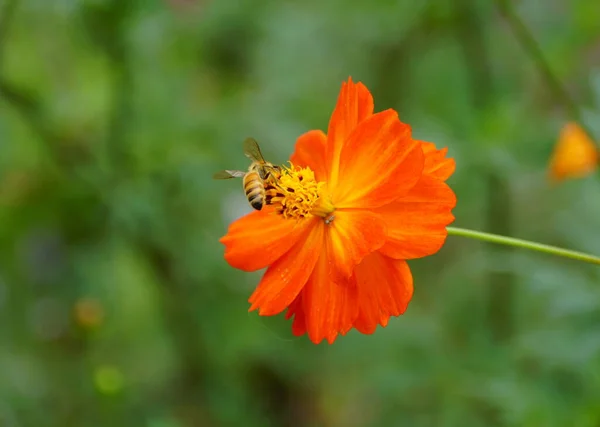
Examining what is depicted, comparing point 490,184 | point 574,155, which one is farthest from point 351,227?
point 490,184

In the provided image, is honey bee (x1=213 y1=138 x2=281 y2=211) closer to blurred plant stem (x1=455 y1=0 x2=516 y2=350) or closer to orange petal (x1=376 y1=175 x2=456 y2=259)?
orange petal (x1=376 y1=175 x2=456 y2=259)

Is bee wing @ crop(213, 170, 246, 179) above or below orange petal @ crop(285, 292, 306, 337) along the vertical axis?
above

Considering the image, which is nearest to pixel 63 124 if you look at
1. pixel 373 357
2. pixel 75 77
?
pixel 75 77

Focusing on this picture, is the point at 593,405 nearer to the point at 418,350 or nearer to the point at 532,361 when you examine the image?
the point at 532,361

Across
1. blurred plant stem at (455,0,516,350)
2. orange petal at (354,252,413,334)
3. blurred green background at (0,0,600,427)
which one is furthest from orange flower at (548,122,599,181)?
orange petal at (354,252,413,334)

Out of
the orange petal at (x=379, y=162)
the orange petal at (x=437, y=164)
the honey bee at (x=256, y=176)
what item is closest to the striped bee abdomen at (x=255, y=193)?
the honey bee at (x=256, y=176)

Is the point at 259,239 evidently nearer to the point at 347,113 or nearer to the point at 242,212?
the point at 347,113
